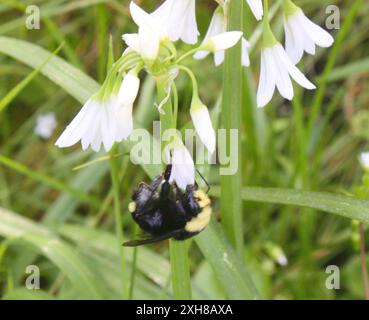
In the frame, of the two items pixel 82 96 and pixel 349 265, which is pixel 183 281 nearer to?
pixel 82 96

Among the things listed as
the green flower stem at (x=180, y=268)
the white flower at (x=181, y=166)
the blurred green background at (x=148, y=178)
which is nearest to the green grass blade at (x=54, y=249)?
the blurred green background at (x=148, y=178)

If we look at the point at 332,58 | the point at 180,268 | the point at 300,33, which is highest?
the point at 332,58

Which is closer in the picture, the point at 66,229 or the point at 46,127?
the point at 66,229

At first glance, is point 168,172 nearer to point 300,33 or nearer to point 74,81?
point 300,33

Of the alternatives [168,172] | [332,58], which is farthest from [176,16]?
[332,58]

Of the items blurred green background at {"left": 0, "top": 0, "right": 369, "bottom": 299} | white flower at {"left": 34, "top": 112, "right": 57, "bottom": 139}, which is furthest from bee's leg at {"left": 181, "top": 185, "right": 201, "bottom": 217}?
white flower at {"left": 34, "top": 112, "right": 57, "bottom": 139}

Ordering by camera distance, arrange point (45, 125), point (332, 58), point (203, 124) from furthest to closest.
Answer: point (45, 125) → point (332, 58) → point (203, 124)

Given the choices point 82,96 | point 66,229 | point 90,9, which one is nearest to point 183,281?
point 82,96
